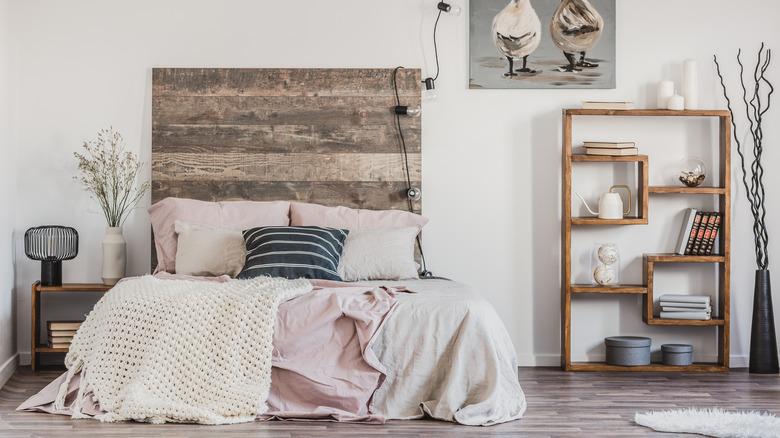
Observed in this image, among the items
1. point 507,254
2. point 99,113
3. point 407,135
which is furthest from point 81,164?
point 507,254

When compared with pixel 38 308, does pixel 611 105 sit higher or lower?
higher

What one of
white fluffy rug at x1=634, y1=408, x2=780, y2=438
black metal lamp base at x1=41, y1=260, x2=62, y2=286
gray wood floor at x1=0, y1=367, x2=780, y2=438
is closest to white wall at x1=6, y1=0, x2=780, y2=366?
black metal lamp base at x1=41, y1=260, x2=62, y2=286

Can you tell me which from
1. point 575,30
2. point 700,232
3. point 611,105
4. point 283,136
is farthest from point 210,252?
point 700,232

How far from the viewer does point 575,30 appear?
4.79m

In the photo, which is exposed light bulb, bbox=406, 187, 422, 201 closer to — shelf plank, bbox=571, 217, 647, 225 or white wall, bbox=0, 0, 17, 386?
shelf plank, bbox=571, 217, 647, 225

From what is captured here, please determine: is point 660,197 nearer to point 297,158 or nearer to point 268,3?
point 297,158

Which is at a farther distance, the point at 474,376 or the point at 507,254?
the point at 507,254

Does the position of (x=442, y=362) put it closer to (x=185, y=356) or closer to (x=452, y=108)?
(x=185, y=356)

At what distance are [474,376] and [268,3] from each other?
8.42 ft

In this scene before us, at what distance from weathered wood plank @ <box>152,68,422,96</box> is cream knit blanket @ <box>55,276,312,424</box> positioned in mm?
1597

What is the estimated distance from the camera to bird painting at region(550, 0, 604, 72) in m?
4.79

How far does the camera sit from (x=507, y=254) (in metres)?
4.81

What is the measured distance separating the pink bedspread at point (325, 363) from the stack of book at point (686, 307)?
6.55ft

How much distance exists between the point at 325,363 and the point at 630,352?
78.3 inches
